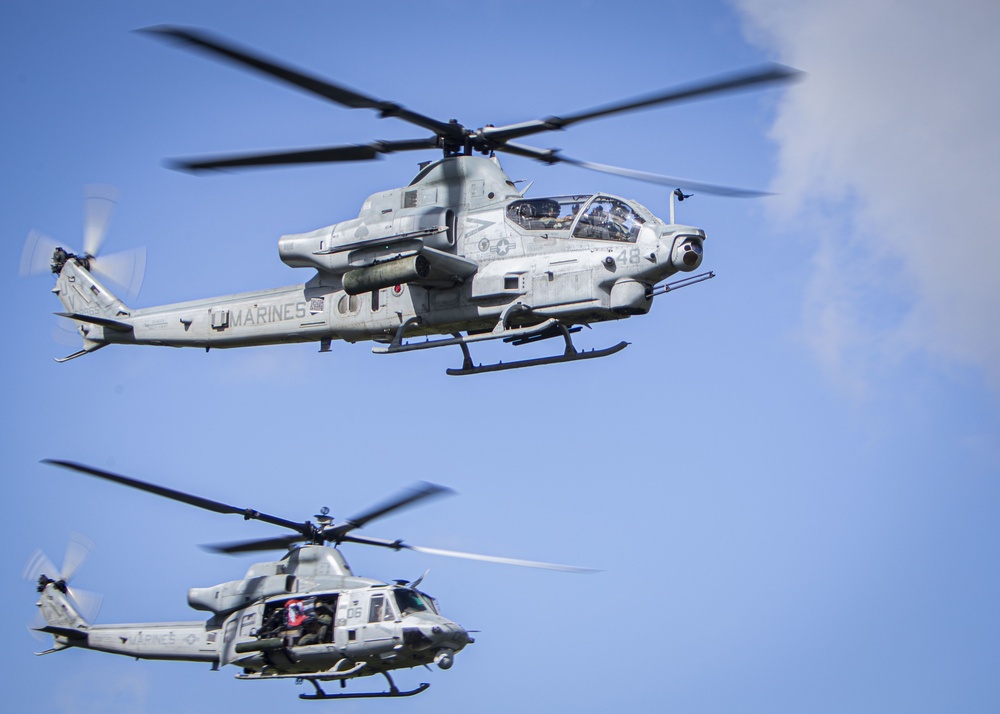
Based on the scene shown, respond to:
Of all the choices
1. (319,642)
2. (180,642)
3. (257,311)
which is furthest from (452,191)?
(180,642)

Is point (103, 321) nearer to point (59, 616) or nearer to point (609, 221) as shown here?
point (59, 616)

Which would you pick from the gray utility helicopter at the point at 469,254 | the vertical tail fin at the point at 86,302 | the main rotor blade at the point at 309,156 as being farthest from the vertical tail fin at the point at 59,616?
the main rotor blade at the point at 309,156

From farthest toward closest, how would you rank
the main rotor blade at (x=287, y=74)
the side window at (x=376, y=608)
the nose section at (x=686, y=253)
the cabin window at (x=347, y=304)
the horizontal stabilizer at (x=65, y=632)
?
the horizontal stabilizer at (x=65, y=632), the cabin window at (x=347, y=304), the side window at (x=376, y=608), the nose section at (x=686, y=253), the main rotor blade at (x=287, y=74)

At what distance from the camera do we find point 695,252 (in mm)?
18906

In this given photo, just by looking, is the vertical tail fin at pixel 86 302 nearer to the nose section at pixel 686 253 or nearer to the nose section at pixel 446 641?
the nose section at pixel 446 641

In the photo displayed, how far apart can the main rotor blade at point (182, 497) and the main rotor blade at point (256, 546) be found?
210 millimetres

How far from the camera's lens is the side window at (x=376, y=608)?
20281 mm

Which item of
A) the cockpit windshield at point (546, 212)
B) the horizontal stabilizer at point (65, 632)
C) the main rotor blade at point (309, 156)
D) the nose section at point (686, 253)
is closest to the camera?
the main rotor blade at point (309, 156)

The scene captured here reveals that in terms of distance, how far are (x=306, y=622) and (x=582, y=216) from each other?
765 centimetres

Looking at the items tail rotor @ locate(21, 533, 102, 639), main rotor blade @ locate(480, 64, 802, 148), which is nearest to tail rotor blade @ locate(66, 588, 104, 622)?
tail rotor @ locate(21, 533, 102, 639)

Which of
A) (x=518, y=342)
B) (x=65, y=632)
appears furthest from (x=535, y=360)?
(x=65, y=632)

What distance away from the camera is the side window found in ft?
66.5

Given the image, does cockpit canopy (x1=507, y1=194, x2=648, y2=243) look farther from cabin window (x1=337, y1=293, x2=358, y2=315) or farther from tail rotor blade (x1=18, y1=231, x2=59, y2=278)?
tail rotor blade (x1=18, y1=231, x2=59, y2=278)

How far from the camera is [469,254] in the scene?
20.4m
